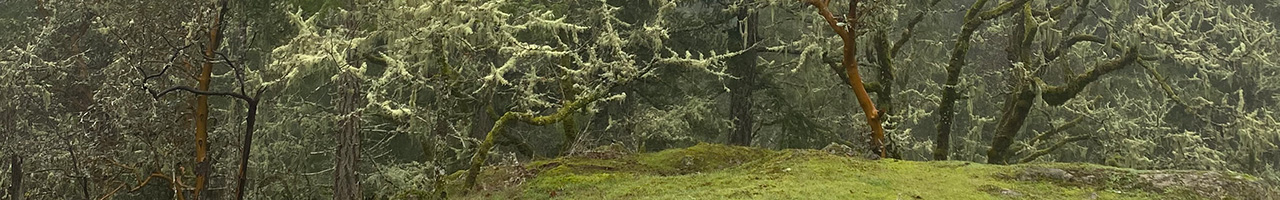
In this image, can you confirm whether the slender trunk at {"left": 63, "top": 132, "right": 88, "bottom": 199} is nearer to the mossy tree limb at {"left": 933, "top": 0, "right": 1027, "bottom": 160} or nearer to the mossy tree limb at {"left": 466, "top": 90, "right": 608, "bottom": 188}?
the mossy tree limb at {"left": 466, "top": 90, "right": 608, "bottom": 188}

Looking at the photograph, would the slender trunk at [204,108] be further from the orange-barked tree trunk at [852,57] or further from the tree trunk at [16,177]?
the orange-barked tree trunk at [852,57]

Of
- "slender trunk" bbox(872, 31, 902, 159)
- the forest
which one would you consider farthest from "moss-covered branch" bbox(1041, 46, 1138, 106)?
"slender trunk" bbox(872, 31, 902, 159)

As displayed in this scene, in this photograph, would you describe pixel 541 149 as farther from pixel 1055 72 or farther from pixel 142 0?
pixel 1055 72

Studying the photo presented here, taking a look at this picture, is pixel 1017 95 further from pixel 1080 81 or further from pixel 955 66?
pixel 955 66

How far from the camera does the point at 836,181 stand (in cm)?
682

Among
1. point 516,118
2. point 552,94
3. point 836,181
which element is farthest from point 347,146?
point 836,181

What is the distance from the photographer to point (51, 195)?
A: 11.3 metres

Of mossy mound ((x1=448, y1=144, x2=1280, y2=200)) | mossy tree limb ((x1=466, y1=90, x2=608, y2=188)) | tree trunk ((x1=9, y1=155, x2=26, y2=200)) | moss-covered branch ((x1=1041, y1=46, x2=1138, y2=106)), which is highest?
moss-covered branch ((x1=1041, y1=46, x2=1138, y2=106))

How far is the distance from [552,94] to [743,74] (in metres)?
3.24

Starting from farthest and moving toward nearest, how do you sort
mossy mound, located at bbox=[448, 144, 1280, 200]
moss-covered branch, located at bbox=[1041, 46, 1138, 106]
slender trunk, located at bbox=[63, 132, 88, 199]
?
1. moss-covered branch, located at bbox=[1041, 46, 1138, 106]
2. slender trunk, located at bbox=[63, 132, 88, 199]
3. mossy mound, located at bbox=[448, 144, 1280, 200]

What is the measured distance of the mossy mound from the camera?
623 cm

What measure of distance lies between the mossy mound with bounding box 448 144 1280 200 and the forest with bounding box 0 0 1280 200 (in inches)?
1.6

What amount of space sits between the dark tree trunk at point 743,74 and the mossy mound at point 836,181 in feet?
15.6

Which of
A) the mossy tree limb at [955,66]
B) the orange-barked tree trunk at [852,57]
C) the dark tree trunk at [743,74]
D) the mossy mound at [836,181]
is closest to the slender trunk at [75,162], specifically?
the mossy mound at [836,181]
